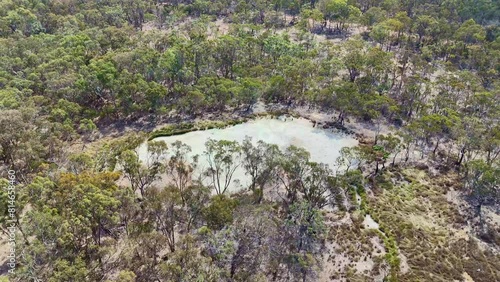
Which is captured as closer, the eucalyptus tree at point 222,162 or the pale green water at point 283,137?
the eucalyptus tree at point 222,162

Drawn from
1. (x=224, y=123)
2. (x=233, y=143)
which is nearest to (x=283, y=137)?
(x=224, y=123)

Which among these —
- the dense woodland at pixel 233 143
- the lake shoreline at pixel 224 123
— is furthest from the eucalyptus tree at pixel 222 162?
the lake shoreline at pixel 224 123

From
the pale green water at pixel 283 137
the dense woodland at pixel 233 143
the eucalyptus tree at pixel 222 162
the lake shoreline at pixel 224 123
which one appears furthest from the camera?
the lake shoreline at pixel 224 123

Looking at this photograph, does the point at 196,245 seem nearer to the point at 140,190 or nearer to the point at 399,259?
the point at 140,190

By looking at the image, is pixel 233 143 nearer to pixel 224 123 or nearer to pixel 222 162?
pixel 222 162

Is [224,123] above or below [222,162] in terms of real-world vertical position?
below

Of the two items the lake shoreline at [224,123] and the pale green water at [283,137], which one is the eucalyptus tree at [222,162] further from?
the lake shoreline at [224,123]

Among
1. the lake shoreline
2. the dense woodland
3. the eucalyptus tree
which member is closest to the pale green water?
the lake shoreline

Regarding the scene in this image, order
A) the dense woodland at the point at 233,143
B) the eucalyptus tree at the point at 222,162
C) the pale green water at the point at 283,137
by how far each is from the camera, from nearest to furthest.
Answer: the dense woodland at the point at 233,143 → the eucalyptus tree at the point at 222,162 → the pale green water at the point at 283,137
